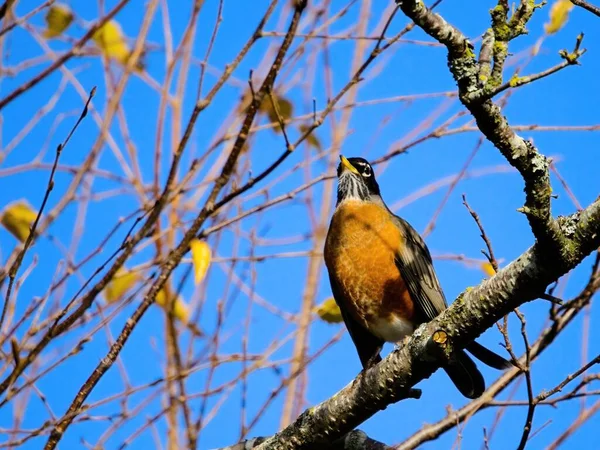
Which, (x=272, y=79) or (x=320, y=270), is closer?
(x=272, y=79)

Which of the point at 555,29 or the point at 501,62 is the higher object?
the point at 555,29

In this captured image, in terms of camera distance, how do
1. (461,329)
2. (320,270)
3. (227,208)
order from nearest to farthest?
(461,329)
(227,208)
(320,270)

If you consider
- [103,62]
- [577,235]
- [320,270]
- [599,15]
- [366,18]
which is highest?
[366,18]

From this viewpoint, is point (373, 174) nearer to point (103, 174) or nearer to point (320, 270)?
point (320, 270)

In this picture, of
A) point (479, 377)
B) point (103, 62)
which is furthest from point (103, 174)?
point (479, 377)

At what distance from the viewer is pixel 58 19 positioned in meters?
3.86

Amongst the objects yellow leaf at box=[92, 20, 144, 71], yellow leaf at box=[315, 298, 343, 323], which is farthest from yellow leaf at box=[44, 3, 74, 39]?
yellow leaf at box=[315, 298, 343, 323]

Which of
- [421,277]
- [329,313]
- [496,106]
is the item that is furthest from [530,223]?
[421,277]

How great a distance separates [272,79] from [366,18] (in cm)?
328

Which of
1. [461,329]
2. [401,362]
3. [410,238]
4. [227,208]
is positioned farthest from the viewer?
[410,238]

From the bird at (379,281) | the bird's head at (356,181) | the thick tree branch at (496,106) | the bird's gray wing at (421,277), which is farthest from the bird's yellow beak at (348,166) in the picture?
the thick tree branch at (496,106)

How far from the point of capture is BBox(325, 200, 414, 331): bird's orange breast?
441 cm

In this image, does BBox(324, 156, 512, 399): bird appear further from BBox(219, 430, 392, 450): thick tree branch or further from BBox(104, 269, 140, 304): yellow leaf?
BBox(104, 269, 140, 304): yellow leaf

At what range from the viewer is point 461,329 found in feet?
8.91
